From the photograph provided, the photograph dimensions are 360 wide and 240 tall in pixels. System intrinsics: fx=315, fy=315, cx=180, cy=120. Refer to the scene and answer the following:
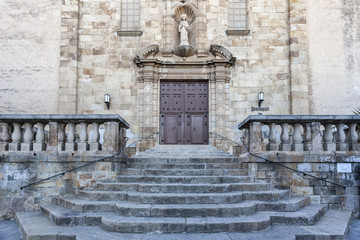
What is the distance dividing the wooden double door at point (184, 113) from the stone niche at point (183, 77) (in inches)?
8.4

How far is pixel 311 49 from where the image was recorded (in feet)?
36.0

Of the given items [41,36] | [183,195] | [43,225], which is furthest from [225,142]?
[41,36]

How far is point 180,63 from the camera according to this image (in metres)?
10.9

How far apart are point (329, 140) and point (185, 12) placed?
7094 millimetres

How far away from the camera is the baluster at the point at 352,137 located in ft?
21.8

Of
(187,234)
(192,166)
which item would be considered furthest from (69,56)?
(187,234)

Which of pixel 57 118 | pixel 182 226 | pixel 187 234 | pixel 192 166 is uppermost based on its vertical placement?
pixel 57 118

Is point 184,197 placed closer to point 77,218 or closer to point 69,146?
point 77,218

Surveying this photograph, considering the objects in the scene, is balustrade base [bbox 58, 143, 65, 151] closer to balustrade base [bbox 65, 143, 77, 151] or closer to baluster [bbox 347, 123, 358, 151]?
balustrade base [bbox 65, 143, 77, 151]

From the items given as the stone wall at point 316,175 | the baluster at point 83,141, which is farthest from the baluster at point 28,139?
the stone wall at point 316,175

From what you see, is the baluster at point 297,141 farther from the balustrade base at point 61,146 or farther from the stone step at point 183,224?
the balustrade base at point 61,146

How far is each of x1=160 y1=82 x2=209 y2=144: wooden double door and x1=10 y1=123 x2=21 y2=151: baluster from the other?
4.99 m

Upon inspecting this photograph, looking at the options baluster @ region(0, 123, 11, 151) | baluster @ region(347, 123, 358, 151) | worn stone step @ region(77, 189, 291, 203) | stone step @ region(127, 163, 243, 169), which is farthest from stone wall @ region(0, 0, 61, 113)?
baluster @ region(347, 123, 358, 151)

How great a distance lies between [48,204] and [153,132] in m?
4.86
